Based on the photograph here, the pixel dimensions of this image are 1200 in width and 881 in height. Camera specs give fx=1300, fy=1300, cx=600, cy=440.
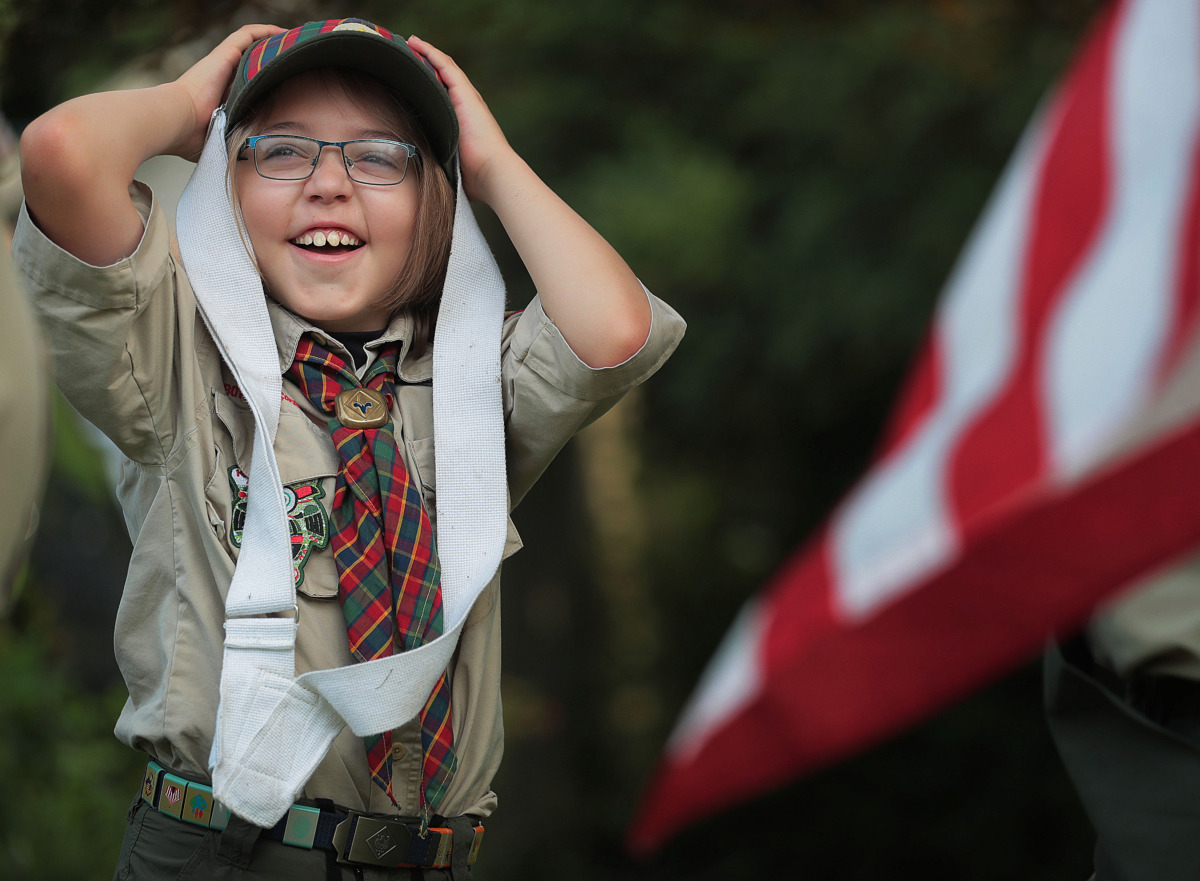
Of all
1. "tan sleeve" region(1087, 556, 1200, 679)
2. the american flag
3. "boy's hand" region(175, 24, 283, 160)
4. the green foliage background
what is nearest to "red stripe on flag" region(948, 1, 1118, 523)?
the american flag

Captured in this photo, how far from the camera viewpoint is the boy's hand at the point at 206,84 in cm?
192

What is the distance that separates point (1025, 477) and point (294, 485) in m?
1.11

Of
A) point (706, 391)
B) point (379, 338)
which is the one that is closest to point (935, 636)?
point (379, 338)

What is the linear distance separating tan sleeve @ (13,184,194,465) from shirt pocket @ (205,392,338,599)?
0.08 meters

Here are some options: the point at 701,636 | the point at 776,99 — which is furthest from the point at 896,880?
the point at 776,99

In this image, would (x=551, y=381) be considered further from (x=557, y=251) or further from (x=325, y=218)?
(x=325, y=218)

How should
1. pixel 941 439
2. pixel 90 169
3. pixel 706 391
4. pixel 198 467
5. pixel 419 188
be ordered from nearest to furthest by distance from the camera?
pixel 941 439 < pixel 90 169 < pixel 198 467 < pixel 419 188 < pixel 706 391

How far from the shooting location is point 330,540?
180 cm

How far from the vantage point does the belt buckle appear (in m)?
1.70

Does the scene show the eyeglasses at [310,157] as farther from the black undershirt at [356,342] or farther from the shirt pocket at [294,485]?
the shirt pocket at [294,485]

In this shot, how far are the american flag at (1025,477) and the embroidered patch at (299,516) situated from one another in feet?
2.69

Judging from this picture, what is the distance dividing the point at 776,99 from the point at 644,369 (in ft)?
8.06

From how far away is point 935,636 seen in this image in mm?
1014

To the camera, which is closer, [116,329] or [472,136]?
[116,329]
